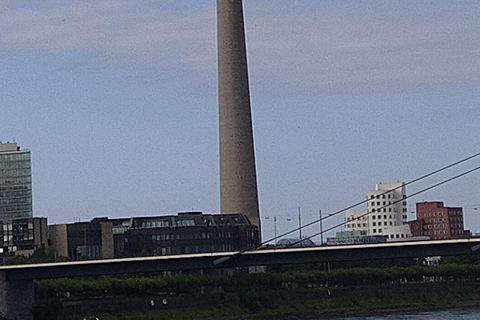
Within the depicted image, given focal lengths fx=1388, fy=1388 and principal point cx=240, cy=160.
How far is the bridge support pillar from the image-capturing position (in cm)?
6762

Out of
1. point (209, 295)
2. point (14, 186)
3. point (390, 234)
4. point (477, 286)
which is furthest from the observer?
point (390, 234)

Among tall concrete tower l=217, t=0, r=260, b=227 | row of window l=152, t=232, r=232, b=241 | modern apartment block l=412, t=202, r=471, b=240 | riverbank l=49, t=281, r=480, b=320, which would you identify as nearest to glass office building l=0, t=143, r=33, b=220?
row of window l=152, t=232, r=232, b=241

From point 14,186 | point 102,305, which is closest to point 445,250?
point 102,305

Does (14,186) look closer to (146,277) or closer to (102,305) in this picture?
(146,277)

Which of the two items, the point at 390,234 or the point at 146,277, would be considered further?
the point at 390,234

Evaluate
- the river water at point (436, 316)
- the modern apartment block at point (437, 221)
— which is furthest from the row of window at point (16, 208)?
the river water at point (436, 316)

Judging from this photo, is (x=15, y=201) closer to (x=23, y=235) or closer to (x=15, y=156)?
(x=15, y=156)

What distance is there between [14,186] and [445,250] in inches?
3283

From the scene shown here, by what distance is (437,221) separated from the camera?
550 feet

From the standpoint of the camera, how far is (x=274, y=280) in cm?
8969

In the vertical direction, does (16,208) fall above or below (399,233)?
above

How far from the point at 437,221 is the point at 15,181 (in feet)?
177

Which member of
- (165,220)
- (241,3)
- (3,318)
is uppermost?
(241,3)

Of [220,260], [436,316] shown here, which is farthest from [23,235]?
[220,260]
